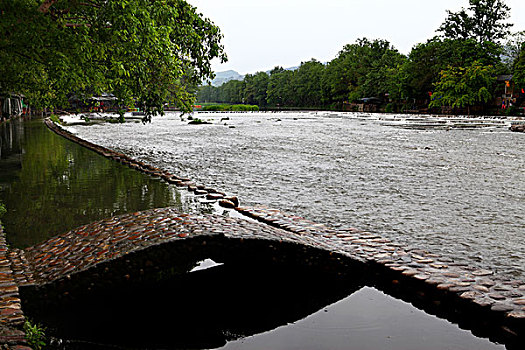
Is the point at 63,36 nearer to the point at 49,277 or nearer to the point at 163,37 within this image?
the point at 163,37

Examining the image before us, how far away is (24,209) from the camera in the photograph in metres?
7.74

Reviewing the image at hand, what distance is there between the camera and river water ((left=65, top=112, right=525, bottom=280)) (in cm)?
618

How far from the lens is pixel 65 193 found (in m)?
9.11

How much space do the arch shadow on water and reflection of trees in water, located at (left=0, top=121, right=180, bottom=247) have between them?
6.67 feet

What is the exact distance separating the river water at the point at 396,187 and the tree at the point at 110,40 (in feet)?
9.16

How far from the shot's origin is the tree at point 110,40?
26.9 ft

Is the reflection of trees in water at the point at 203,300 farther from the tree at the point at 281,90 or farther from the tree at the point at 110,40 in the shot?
the tree at the point at 281,90

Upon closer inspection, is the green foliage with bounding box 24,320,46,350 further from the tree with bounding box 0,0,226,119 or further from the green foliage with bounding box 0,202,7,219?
the tree with bounding box 0,0,226,119

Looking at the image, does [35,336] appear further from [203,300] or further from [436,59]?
[436,59]

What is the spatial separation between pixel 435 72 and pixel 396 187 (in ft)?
196

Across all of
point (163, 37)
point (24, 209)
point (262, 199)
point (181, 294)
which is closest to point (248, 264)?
point (181, 294)

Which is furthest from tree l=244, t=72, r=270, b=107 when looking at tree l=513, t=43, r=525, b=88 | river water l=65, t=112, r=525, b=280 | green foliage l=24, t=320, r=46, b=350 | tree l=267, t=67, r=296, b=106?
green foliage l=24, t=320, r=46, b=350

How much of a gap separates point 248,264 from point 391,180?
21.4 ft

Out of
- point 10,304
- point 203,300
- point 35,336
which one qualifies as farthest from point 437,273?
point 10,304
